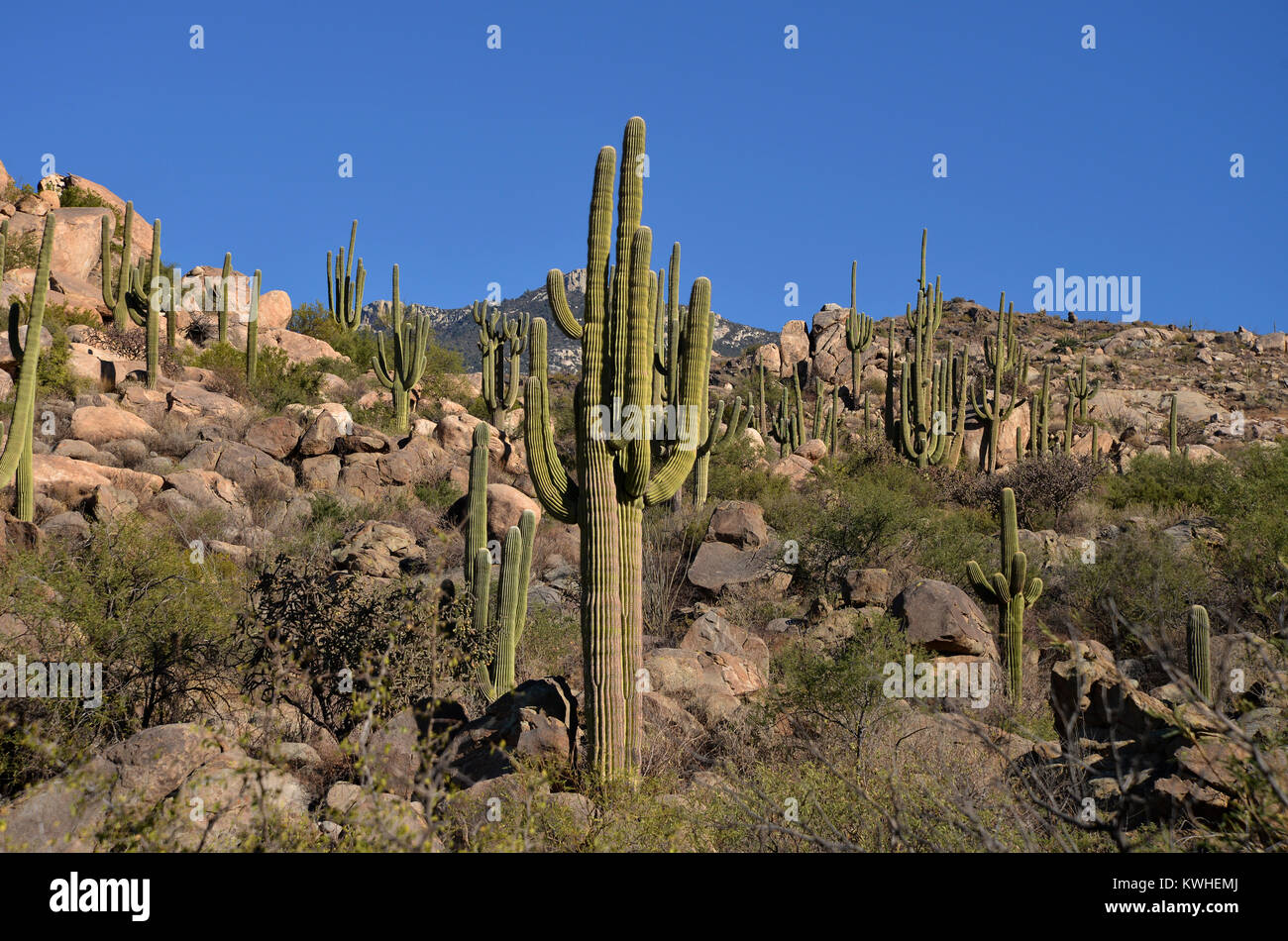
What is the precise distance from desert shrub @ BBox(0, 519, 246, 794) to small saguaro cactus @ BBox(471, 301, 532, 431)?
1466 cm

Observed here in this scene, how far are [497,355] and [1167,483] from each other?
15772 millimetres

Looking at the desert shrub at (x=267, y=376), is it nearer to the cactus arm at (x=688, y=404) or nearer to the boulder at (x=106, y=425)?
the boulder at (x=106, y=425)

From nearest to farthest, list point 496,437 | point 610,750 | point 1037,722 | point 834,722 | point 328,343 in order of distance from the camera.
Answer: point 610,750, point 834,722, point 1037,722, point 496,437, point 328,343

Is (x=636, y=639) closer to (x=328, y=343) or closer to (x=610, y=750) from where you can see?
(x=610, y=750)

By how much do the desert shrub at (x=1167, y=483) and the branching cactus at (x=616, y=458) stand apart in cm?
1561

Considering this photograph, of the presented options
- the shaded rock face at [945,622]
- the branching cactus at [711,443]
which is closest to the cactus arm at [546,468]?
the shaded rock face at [945,622]

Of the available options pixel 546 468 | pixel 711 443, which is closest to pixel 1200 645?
pixel 546 468

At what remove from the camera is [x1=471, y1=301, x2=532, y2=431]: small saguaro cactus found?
24656 millimetres

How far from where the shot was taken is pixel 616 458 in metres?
8.15

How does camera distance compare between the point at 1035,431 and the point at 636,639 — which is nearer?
the point at 636,639

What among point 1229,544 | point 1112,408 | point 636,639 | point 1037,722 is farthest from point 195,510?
point 1112,408

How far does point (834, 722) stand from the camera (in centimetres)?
952
